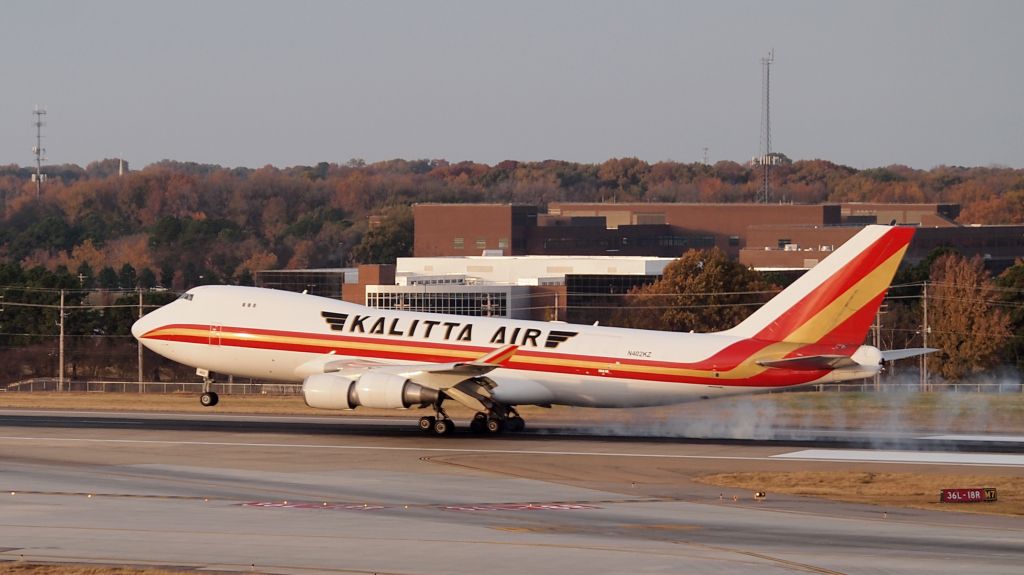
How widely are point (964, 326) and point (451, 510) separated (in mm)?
74094

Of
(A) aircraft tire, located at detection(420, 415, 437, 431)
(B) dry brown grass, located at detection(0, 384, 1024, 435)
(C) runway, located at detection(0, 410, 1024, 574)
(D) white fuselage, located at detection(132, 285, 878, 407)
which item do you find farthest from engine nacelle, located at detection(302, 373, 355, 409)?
(B) dry brown grass, located at detection(0, 384, 1024, 435)

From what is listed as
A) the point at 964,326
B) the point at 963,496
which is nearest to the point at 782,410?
the point at 963,496

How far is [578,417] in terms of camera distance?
5988 centimetres

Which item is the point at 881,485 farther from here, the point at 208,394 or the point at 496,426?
the point at 208,394

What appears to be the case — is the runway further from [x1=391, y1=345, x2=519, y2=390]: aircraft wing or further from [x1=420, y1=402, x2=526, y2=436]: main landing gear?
[x1=391, y1=345, x2=519, y2=390]: aircraft wing

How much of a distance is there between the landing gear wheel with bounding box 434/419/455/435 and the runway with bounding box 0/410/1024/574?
472 millimetres

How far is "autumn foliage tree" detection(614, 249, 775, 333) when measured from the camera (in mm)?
109562

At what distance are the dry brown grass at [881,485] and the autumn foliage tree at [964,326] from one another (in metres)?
53.7

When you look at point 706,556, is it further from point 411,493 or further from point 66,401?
point 66,401

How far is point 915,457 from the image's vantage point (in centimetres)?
4553

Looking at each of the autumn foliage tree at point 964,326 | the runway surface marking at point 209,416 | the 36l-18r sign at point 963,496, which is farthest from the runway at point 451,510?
the autumn foliage tree at point 964,326

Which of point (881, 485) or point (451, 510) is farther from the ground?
point (451, 510)

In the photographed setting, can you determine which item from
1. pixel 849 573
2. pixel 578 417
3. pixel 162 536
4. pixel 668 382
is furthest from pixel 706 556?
pixel 578 417

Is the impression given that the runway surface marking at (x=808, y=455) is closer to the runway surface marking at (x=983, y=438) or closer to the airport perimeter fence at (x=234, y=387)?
the runway surface marking at (x=983, y=438)
